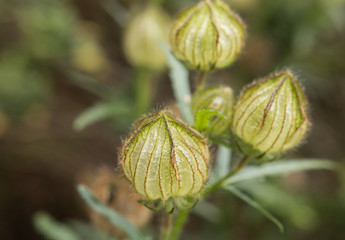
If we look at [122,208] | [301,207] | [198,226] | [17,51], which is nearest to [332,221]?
[301,207]

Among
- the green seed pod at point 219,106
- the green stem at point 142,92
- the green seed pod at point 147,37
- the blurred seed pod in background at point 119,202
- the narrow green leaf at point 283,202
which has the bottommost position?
the green seed pod at point 219,106

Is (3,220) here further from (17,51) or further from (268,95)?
(268,95)

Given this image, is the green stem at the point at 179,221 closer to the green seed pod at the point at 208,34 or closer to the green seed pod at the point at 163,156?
the green seed pod at the point at 163,156

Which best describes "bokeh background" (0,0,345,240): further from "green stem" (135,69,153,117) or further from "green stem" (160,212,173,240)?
"green stem" (160,212,173,240)

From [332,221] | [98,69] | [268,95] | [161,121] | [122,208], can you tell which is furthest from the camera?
[98,69]

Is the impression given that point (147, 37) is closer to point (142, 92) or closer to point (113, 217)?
point (142, 92)

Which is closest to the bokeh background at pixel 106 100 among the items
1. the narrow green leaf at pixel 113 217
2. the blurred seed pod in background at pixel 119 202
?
the blurred seed pod in background at pixel 119 202
